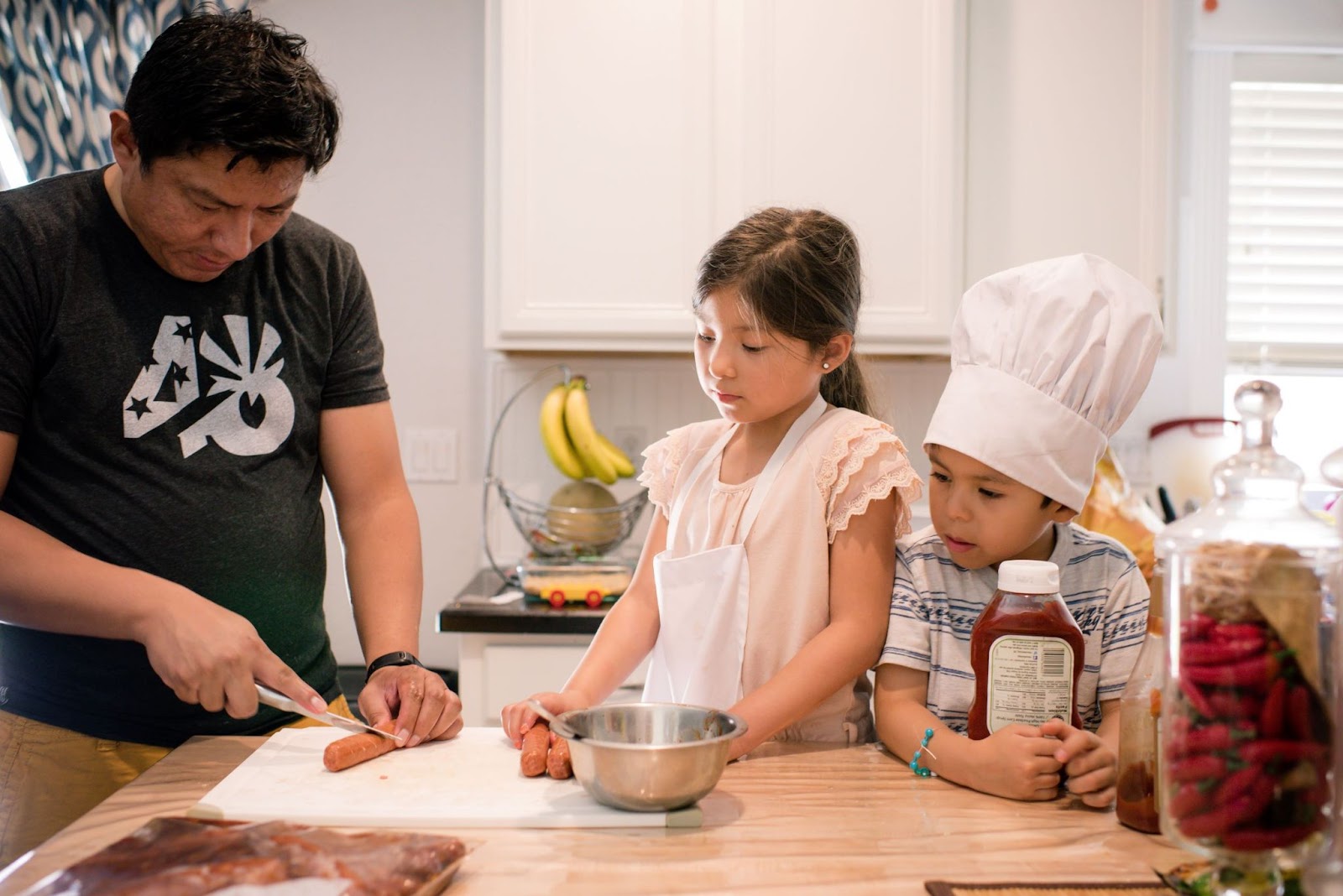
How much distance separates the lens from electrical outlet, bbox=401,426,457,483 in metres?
2.56

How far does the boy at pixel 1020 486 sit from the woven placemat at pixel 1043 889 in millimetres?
185

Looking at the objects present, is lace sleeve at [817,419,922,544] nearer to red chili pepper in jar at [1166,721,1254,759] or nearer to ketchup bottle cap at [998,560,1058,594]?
ketchup bottle cap at [998,560,1058,594]

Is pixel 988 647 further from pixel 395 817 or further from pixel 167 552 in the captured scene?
pixel 167 552

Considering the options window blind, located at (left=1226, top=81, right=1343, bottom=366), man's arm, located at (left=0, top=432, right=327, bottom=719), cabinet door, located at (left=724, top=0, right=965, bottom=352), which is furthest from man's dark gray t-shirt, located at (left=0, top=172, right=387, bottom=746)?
window blind, located at (left=1226, top=81, right=1343, bottom=366)

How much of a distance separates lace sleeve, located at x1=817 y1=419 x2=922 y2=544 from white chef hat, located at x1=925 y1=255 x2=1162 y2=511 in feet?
0.30

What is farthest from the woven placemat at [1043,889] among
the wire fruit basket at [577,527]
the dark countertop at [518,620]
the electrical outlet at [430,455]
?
the electrical outlet at [430,455]

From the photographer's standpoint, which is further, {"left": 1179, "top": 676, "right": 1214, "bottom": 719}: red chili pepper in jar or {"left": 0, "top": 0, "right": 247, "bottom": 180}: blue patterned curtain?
{"left": 0, "top": 0, "right": 247, "bottom": 180}: blue patterned curtain

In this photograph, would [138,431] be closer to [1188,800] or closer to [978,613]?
[978,613]

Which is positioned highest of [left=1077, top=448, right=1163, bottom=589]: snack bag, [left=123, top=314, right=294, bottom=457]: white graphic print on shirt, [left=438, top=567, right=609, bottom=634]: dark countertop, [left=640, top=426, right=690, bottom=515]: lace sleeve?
[left=123, top=314, right=294, bottom=457]: white graphic print on shirt

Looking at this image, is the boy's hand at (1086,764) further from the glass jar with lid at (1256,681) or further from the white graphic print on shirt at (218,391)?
the white graphic print on shirt at (218,391)

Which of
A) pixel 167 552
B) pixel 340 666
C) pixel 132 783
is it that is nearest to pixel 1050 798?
pixel 132 783

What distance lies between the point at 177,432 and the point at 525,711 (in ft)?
1.67

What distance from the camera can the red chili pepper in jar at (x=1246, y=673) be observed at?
0.62 metres

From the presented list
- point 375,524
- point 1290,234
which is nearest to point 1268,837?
point 375,524
